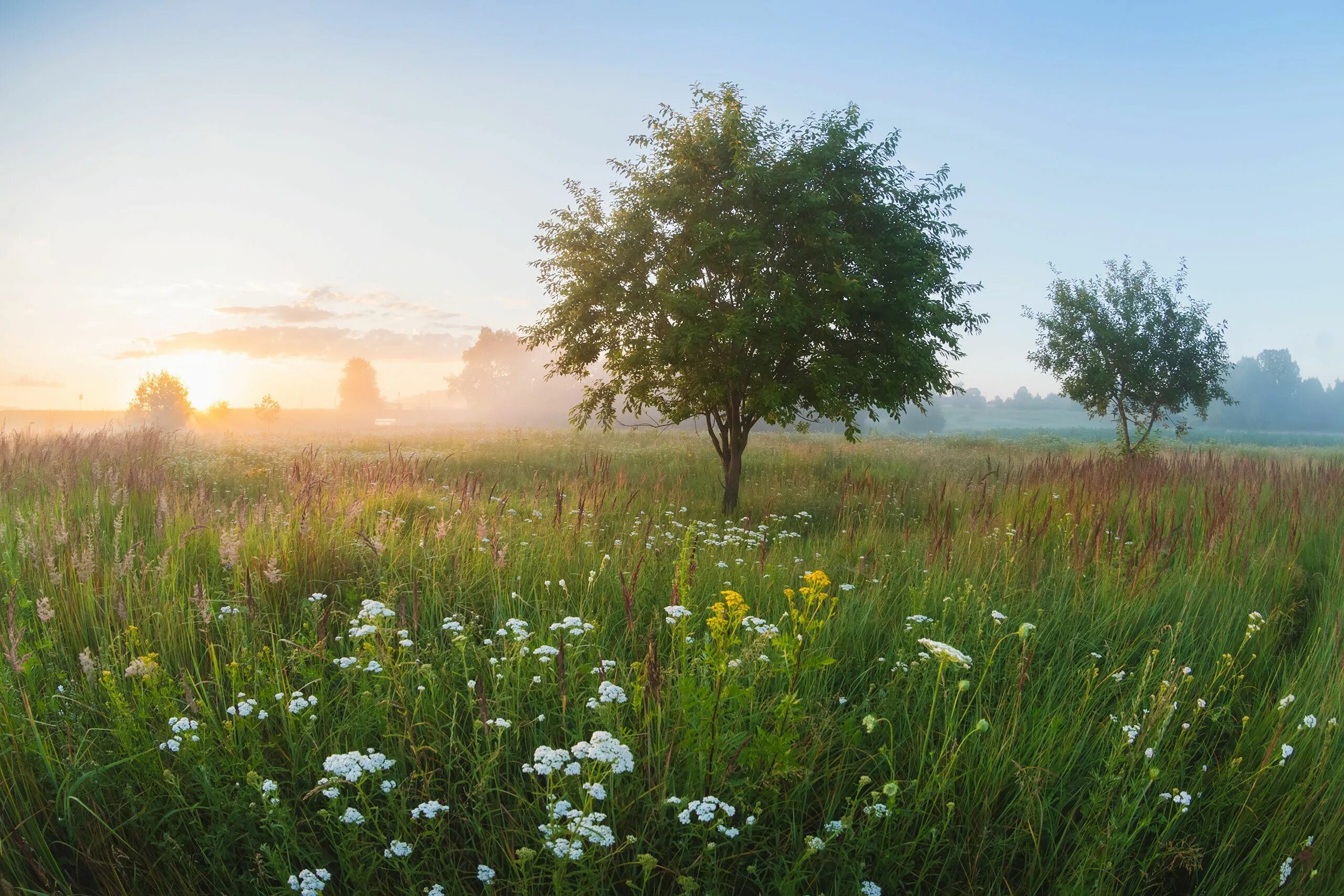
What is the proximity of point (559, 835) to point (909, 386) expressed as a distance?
12.1m

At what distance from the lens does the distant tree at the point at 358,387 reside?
126m

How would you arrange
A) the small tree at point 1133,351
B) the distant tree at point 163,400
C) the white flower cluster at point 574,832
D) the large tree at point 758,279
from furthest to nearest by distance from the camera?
the distant tree at point 163,400 < the small tree at point 1133,351 < the large tree at point 758,279 < the white flower cluster at point 574,832

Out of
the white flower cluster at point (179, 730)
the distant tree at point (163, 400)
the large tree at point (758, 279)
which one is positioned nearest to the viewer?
the white flower cluster at point (179, 730)

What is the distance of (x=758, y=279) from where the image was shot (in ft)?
38.8

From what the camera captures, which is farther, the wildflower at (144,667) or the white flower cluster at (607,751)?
the wildflower at (144,667)

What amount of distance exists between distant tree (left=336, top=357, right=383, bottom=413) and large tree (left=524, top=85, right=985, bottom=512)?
123381mm

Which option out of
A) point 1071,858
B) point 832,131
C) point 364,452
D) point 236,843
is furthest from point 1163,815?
point 364,452

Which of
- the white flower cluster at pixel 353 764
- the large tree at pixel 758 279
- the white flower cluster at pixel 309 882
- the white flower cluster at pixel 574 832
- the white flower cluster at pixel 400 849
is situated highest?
the large tree at pixel 758 279

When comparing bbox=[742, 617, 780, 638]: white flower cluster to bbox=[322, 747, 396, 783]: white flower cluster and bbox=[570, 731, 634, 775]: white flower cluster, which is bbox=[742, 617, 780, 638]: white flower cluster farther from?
bbox=[322, 747, 396, 783]: white flower cluster

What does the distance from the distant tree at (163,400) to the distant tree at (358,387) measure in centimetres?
4452

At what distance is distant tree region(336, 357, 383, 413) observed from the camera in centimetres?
12550

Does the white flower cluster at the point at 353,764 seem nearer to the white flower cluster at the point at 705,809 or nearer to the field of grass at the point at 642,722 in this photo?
the field of grass at the point at 642,722

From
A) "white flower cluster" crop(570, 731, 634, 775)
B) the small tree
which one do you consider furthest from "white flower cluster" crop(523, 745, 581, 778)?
the small tree

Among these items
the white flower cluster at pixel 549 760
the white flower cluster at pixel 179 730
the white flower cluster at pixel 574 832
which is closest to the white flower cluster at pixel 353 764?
the white flower cluster at pixel 549 760
